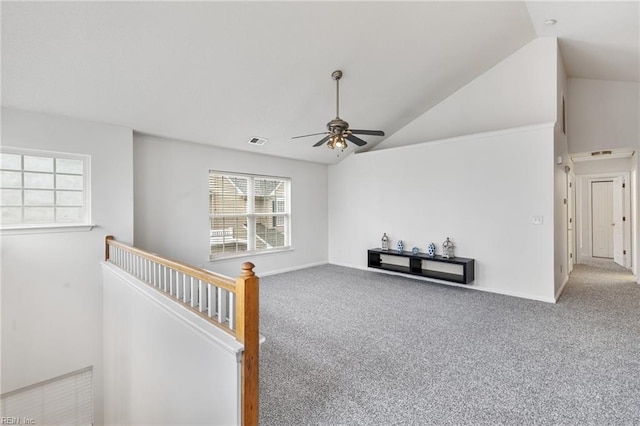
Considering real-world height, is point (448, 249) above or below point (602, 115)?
below

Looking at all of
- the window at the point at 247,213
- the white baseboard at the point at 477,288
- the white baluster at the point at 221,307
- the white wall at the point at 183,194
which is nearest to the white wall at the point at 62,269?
the white wall at the point at 183,194

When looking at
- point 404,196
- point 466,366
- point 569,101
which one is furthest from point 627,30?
point 466,366

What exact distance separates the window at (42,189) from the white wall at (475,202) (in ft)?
15.6

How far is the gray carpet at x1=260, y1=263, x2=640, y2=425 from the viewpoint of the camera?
79.7 inches

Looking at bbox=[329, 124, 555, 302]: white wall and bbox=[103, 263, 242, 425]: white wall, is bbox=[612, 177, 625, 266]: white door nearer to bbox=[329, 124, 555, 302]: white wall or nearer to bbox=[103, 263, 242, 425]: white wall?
bbox=[329, 124, 555, 302]: white wall

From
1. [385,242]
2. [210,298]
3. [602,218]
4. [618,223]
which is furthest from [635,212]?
[210,298]

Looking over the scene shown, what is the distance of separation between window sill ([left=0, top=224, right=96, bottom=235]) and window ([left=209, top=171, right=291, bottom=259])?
1859 mm

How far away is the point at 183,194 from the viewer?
4812 mm

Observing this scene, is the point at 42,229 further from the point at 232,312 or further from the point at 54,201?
the point at 232,312

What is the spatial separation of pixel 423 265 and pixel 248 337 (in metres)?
4.67

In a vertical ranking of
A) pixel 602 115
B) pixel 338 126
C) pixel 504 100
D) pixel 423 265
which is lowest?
pixel 423 265

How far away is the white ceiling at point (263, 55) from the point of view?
268 cm

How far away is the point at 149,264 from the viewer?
2.91 metres

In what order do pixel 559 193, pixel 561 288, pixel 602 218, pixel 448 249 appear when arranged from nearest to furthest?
1. pixel 559 193
2. pixel 561 288
3. pixel 448 249
4. pixel 602 218
